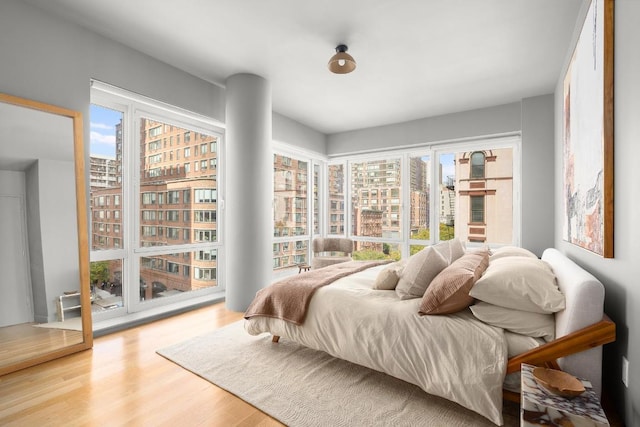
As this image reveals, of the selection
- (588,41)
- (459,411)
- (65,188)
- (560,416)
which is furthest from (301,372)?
(588,41)

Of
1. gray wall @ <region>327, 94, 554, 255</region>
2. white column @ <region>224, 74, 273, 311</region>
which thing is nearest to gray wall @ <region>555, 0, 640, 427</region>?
gray wall @ <region>327, 94, 554, 255</region>

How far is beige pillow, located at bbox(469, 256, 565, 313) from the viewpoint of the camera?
177cm

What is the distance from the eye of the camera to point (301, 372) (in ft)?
7.53

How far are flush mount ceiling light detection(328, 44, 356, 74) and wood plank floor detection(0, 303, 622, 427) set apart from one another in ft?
9.24

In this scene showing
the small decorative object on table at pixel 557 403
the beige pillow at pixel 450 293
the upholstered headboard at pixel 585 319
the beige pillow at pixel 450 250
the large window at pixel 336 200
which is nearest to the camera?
the small decorative object on table at pixel 557 403

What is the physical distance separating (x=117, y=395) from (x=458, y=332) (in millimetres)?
2161

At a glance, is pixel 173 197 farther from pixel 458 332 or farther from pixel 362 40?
pixel 458 332

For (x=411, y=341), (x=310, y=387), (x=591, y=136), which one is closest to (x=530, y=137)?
(x=591, y=136)

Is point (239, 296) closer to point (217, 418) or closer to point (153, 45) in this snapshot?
point (217, 418)

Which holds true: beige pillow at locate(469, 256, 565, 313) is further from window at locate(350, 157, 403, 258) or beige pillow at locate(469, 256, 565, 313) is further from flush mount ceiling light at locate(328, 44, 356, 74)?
window at locate(350, 157, 403, 258)

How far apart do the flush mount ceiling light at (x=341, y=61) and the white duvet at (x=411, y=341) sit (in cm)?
200

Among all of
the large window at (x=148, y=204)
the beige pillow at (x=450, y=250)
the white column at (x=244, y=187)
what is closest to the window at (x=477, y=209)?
the beige pillow at (x=450, y=250)

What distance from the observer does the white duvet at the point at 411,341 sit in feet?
5.60

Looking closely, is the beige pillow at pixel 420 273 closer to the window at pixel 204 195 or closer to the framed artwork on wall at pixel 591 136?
the framed artwork on wall at pixel 591 136
